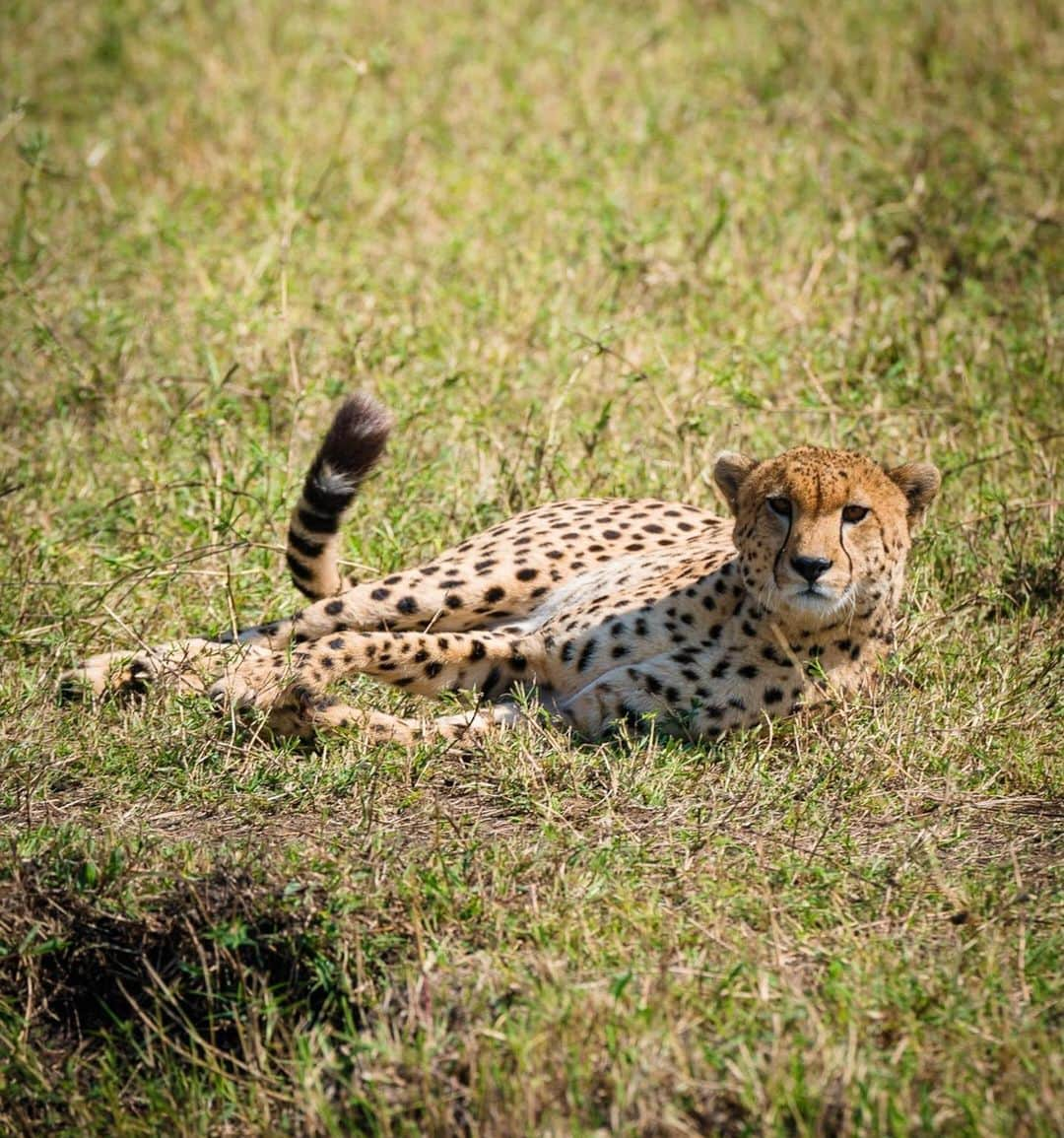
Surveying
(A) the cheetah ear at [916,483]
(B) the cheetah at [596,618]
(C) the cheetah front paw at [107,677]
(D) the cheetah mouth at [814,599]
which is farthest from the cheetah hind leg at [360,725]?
(A) the cheetah ear at [916,483]

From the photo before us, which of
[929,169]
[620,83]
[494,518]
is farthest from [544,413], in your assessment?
[620,83]

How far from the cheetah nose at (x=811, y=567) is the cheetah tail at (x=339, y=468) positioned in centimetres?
98

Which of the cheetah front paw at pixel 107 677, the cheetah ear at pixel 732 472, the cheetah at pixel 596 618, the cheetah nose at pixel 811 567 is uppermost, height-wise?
the cheetah ear at pixel 732 472

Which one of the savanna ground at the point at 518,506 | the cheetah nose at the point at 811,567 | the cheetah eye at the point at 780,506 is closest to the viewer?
the savanna ground at the point at 518,506

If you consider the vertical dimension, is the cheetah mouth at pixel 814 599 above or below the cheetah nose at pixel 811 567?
below

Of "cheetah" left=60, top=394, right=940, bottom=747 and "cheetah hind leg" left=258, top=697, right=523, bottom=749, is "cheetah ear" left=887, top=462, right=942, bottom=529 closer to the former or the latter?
"cheetah" left=60, top=394, right=940, bottom=747

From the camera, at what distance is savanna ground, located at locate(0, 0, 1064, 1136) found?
258 cm

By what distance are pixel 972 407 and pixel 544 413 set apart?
1.30 meters

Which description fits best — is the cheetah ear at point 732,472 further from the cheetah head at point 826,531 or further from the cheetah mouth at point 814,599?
the cheetah mouth at point 814,599

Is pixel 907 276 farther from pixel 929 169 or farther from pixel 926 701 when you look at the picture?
pixel 926 701

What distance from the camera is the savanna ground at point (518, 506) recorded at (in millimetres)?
2578

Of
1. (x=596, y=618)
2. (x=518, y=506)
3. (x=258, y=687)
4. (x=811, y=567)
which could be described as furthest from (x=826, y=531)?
(x=518, y=506)

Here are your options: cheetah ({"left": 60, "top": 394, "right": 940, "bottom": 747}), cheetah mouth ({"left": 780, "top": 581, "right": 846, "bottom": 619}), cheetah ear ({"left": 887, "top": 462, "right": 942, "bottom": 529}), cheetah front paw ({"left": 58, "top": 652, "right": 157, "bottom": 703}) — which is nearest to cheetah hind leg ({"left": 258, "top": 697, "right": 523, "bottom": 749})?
cheetah ({"left": 60, "top": 394, "right": 940, "bottom": 747})

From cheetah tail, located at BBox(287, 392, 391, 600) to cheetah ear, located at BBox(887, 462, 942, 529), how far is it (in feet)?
3.75
